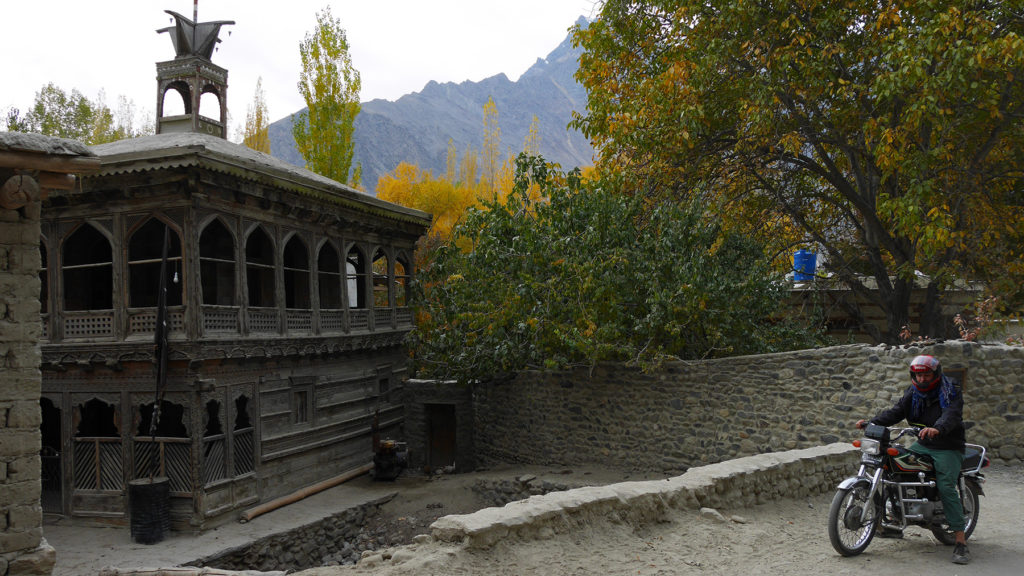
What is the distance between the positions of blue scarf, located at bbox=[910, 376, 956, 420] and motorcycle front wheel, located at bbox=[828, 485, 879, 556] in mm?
958

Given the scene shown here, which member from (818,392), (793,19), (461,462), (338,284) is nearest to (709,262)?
(818,392)

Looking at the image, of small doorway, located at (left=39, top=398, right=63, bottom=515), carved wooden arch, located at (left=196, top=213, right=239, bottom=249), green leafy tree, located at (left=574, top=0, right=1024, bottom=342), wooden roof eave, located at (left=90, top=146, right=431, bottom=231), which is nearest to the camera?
green leafy tree, located at (left=574, top=0, right=1024, bottom=342)

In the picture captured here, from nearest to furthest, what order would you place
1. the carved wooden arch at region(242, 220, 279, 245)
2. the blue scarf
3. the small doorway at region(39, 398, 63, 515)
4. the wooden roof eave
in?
the blue scarf
the wooden roof eave
the small doorway at region(39, 398, 63, 515)
the carved wooden arch at region(242, 220, 279, 245)

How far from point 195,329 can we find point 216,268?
3.49m

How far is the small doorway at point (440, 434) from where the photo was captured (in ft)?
67.3

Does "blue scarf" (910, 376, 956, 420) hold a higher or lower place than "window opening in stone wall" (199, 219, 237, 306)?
lower

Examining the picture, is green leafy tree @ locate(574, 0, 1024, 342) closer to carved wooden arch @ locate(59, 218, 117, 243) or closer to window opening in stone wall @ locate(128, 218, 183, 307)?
window opening in stone wall @ locate(128, 218, 183, 307)

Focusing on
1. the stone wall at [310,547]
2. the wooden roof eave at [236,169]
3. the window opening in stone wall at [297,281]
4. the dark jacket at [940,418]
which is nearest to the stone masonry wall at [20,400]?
the wooden roof eave at [236,169]

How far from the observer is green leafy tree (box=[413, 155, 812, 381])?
47.1ft

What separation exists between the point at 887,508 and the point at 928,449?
68 cm

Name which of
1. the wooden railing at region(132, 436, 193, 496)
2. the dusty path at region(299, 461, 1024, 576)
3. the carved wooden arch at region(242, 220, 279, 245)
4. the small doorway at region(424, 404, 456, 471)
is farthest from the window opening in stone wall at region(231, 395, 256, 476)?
the dusty path at region(299, 461, 1024, 576)

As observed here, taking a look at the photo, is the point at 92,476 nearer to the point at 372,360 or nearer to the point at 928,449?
the point at 372,360

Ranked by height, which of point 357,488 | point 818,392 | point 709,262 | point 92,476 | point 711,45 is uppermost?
point 711,45

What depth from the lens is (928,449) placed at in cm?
635
